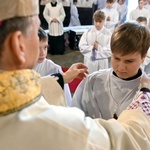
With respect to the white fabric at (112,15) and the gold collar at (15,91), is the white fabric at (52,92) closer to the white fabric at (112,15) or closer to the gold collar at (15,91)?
the gold collar at (15,91)

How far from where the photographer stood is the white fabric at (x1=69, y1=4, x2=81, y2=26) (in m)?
6.41

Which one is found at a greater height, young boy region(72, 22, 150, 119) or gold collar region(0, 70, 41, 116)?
gold collar region(0, 70, 41, 116)

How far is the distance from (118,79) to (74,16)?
17.4 feet

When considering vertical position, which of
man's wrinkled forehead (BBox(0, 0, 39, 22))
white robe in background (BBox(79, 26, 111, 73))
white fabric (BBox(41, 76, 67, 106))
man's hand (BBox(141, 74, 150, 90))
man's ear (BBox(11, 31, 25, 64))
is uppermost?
man's wrinkled forehead (BBox(0, 0, 39, 22))

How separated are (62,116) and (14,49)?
181 millimetres

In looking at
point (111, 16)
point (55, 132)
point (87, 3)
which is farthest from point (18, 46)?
point (87, 3)

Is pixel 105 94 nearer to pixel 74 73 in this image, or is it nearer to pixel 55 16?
pixel 74 73

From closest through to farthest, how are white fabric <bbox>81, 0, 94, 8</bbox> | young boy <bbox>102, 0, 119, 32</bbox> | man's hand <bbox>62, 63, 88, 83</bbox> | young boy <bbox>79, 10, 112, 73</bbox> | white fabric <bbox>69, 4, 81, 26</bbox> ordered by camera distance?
man's hand <bbox>62, 63, 88, 83</bbox>
young boy <bbox>79, 10, 112, 73</bbox>
young boy <bbox>102, 0, 119, 32</bbox>
white fabric <bbox>69, 4, 81, 26</bbox>
white fabric <bbox>81, 0, 94, 8</bbox>

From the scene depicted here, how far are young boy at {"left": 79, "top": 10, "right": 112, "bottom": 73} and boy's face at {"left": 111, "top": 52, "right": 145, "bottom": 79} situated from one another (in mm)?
2318

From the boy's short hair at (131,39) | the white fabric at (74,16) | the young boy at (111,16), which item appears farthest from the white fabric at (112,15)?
the boy's short hair at (131,39)

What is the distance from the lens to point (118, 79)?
133 centimetres

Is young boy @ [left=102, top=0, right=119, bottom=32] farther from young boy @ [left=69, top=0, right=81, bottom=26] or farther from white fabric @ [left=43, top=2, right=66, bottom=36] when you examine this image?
young boy @ [left=69, top=0, right=81, bottom=26]

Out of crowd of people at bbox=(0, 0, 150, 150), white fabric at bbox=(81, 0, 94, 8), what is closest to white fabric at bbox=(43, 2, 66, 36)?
white fabric at bbox=(81, 0, 94, 8)

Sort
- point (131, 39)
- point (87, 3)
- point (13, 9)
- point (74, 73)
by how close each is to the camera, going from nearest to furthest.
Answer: point (13, 9) → point (131, 39) → point (74, 73) → point (87, 3)
